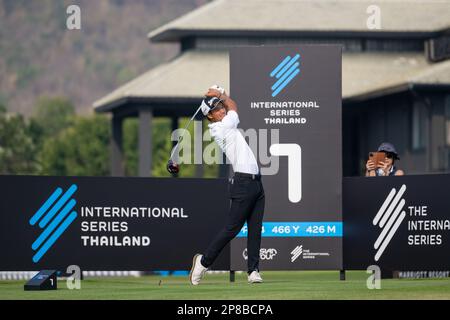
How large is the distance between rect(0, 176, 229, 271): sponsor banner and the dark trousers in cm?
216

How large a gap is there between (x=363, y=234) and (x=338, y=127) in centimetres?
152

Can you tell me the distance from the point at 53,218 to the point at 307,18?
36.6 m

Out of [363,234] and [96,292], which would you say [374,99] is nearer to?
[363,234]

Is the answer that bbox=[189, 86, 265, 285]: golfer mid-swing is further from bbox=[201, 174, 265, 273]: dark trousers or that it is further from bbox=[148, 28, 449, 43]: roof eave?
bbox=[148, 28, 449, 43]: roof eave

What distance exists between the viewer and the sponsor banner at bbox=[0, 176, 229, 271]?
54.9ft

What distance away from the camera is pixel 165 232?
56.1 ft

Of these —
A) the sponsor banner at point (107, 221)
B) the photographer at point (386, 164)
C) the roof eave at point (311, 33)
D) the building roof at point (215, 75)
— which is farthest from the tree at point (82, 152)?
the sponsor banner at point (107, 221)

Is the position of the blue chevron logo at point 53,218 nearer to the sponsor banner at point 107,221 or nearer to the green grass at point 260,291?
the sponsor banner at point 107,221

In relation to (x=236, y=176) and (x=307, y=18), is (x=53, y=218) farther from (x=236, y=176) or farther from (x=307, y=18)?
(x=307, y=18)

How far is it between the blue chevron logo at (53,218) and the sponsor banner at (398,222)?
3.73 meters

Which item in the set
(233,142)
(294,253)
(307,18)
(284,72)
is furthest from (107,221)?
(307,18)

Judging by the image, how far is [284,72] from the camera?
55.1 ft

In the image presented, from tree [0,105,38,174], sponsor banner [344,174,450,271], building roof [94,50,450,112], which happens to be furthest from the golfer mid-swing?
tree [0,105,38,174]
